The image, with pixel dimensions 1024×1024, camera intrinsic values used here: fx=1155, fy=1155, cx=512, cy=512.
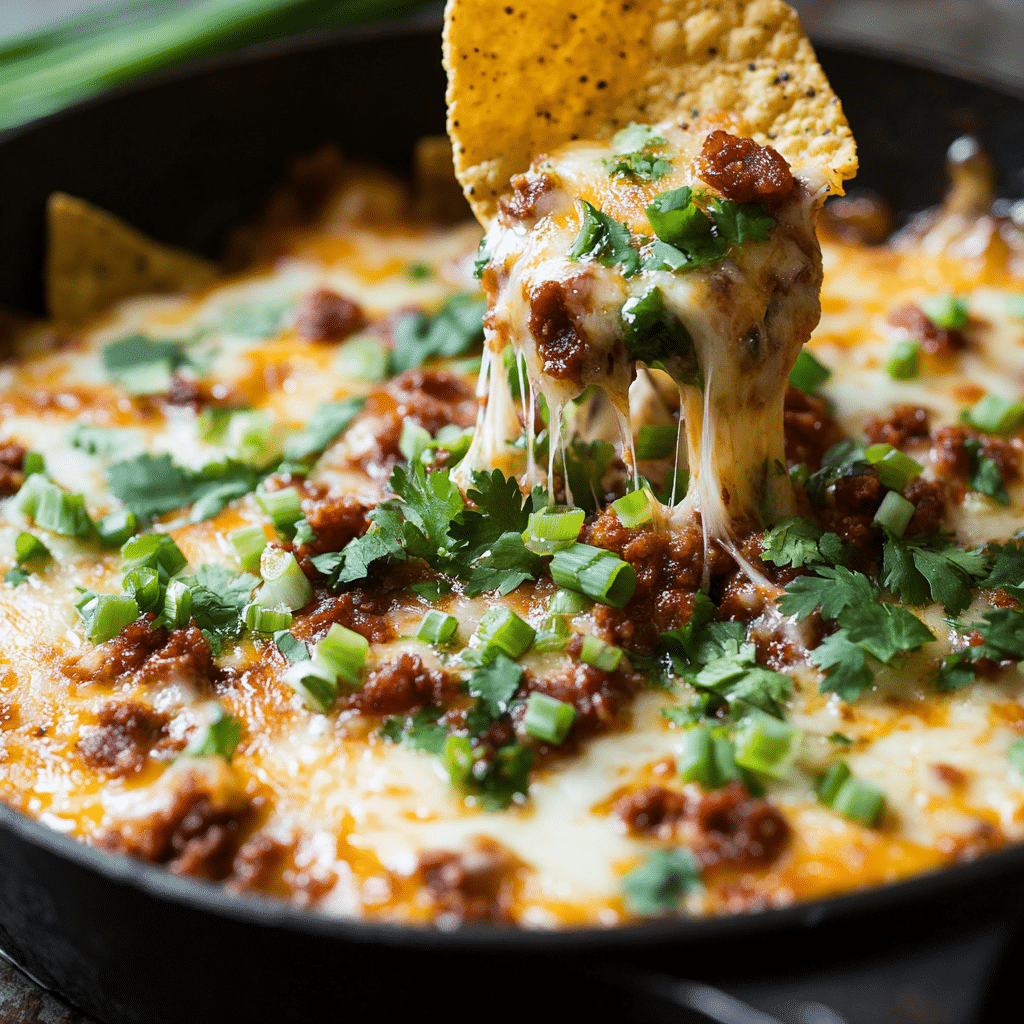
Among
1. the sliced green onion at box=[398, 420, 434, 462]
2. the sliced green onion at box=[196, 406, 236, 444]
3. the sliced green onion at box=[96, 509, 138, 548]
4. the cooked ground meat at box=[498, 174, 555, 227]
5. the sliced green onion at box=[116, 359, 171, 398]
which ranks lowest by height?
the sliced green onion at box=[96, 509, 138, 548]

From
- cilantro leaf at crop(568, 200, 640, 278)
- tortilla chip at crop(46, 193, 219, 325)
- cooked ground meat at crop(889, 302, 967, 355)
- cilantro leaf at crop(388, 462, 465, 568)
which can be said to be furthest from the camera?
tortilla chip at crop(46, 193, 219, 325)

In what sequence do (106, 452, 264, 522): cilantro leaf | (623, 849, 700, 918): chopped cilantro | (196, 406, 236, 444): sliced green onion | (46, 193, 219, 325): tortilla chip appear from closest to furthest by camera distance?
(623, 849, 700, 918): chopped cilantro < (106, 452, 264, 522): cilantro leaf < (196, 406, 236, 444): sliced green onion < (46, 193, 219, 325): tortilla chip

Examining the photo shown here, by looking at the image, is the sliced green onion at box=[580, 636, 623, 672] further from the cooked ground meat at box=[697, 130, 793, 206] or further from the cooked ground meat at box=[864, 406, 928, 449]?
the cooked ground meat at box=[864, 406, 928, 449]

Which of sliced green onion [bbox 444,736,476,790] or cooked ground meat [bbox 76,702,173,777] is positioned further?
cooked ground meat [bbox 76,702,173,777]

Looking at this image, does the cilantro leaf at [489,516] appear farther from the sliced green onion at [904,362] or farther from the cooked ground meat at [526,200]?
the sliced green onion at [904,362]

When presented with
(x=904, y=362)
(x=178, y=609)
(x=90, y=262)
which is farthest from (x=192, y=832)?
(x=90, y=262)

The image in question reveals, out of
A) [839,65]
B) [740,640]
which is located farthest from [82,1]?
[740,640]

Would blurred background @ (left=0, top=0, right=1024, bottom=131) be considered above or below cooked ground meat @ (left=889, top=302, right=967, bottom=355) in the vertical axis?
above

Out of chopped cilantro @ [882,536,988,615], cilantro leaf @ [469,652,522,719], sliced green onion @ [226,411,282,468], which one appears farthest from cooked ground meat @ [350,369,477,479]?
chopped cilantro @ [882,536,988,615]

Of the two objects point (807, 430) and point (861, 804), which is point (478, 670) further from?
point (807, 430)
